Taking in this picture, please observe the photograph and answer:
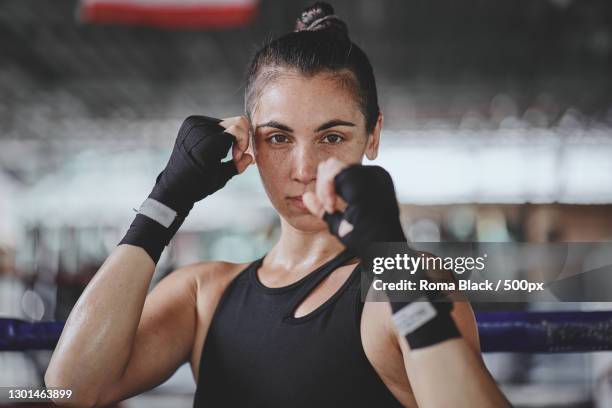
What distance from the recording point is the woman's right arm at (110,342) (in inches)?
47.9

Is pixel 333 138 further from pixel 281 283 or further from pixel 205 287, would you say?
pixel 205 287

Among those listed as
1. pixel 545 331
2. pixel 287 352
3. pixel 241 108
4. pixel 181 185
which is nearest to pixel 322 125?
pixel 181 185

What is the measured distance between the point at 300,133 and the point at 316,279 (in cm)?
31

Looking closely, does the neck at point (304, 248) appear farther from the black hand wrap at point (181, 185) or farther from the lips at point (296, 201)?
the black hand wrap at point (181, 185)

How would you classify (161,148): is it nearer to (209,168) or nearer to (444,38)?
(444,38)

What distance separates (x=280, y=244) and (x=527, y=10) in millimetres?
4955

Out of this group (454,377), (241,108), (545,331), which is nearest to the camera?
(454,377)

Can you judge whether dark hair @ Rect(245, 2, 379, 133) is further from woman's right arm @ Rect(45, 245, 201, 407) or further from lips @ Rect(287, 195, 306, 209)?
woman's right arm @ Rect(45, 245, 201, 407)

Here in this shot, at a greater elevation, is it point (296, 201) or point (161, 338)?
point (296, 201)

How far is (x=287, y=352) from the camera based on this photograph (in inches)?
47.9

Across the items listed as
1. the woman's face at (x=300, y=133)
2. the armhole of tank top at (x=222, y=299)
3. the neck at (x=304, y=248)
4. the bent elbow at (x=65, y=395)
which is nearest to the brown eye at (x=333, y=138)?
the woman's face at (x=300, y=133)

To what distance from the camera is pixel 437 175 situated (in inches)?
306

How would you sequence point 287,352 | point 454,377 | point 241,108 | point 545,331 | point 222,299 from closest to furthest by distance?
1. point 454,377
2. point 287,352
3. point 545,331
4. point 222,299
5. point 241,108

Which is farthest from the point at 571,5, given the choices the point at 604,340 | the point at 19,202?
the point at 19,202
